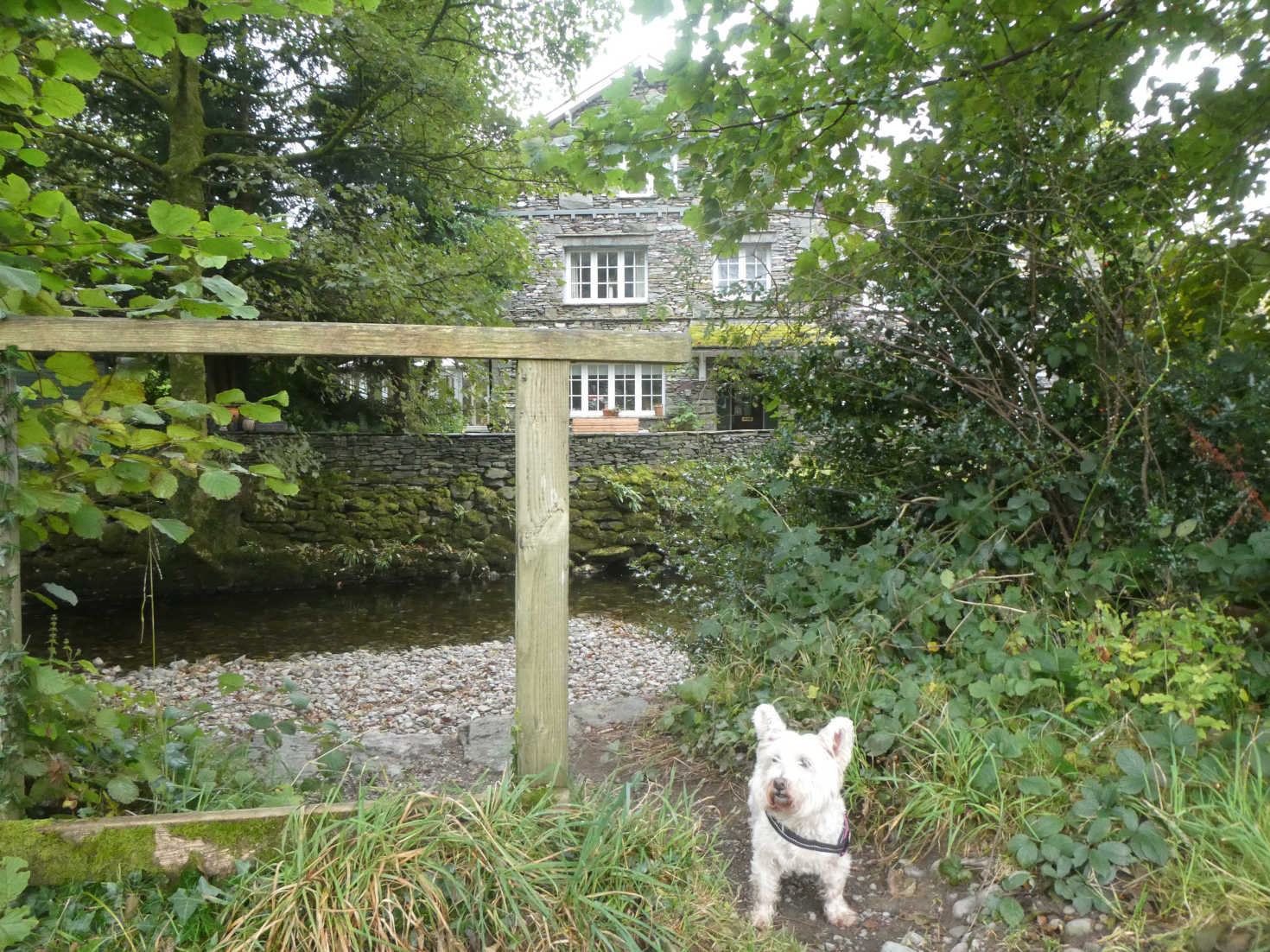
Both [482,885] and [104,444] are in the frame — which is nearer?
[482,885]

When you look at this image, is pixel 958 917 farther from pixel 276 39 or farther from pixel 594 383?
pixel 594 383

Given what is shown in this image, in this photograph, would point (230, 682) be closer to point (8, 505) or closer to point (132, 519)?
point (132, 519)

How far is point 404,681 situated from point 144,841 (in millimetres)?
5683

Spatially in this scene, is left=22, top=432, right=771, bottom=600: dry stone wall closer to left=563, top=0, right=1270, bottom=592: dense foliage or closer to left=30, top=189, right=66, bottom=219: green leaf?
left=563, top=0, right=1270, bottom=592: dense foliage

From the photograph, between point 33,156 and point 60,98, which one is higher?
point 60,98

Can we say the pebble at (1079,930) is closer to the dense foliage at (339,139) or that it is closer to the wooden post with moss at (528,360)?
the wooden post with moss at (528,360)

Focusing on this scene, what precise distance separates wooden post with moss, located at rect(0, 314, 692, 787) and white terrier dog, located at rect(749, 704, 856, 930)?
2.42ft

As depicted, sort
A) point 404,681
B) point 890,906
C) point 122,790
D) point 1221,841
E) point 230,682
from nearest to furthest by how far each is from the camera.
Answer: point 1221,841
point 122,790
point 890,906
point 230,682
point 404,681

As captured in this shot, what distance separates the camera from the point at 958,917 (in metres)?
2.78

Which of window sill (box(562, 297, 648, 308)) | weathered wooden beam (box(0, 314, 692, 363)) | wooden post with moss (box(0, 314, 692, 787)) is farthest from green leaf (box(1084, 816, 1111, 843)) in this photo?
window sill (box(562, 297, 648, 308))

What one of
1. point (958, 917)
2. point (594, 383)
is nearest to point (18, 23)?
point (958, 917)

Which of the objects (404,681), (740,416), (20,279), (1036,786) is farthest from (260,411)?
(740,416)

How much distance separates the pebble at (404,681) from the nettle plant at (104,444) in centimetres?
370

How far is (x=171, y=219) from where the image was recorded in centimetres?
263
